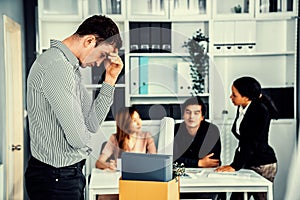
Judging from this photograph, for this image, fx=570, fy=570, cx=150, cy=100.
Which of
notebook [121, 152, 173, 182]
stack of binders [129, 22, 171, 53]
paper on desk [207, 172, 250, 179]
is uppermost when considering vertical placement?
stack of binders [129, 22, 171, 53]

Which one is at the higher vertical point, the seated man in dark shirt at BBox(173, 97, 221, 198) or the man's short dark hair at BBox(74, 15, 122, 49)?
the man's short dark hair at BBox(74, 15, 122, 49)

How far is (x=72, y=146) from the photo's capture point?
253 centimetres

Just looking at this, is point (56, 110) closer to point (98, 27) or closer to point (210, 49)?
point (98, 27)

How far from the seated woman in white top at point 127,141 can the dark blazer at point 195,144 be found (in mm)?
281

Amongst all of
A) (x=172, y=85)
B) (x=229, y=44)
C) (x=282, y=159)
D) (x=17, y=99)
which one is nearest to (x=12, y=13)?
(x=17, y=99)

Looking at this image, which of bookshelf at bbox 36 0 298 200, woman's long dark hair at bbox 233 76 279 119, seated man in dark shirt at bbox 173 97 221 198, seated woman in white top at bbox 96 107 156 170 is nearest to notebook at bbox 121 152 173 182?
seated woman in white top at bbox 96 107 156 170

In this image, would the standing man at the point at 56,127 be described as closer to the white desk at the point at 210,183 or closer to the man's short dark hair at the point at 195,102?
the white desk at the point at 210,183

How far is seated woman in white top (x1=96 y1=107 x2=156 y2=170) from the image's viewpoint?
409 centimetres

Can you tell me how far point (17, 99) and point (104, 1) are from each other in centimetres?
113

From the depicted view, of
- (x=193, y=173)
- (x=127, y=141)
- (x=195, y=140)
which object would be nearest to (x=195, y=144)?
(x=195, y=140)

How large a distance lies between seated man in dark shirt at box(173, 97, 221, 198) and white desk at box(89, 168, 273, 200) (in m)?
0.64

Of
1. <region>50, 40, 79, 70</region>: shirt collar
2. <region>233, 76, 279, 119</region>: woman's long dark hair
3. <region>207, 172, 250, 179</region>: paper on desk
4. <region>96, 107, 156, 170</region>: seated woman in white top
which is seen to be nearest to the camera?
<region>50, 40, 79, 70</region>: shirt collar

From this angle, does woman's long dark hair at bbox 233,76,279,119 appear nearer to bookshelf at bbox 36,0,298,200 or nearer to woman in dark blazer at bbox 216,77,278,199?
woman in dark blazer at bbox 216,77,278,199

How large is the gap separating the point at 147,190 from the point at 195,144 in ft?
7.54
